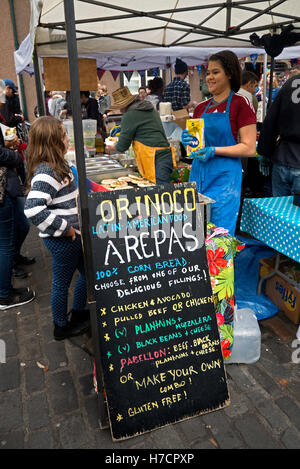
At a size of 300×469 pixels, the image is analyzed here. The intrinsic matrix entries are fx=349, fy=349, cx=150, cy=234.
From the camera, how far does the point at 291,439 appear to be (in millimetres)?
1989

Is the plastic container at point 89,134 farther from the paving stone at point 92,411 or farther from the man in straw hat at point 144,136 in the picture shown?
the paving stone at point 92,411

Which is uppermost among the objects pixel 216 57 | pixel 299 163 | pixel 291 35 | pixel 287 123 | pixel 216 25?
pixel 216 25

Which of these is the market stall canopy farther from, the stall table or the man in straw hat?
the stall table

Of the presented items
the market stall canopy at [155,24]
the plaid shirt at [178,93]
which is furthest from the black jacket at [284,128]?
the plaid shirt at [178,93]

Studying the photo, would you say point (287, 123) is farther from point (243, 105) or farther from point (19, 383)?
point (19, 383)

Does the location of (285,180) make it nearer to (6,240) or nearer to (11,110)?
(6,240)

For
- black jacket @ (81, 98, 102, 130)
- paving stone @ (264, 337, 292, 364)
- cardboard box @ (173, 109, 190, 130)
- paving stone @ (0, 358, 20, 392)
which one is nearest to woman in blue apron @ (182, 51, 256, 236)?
paving stone @ (264, 337, 292, 364)

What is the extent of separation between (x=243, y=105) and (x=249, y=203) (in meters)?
0.82

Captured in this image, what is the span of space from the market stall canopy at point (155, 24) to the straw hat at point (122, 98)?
32.2 inches

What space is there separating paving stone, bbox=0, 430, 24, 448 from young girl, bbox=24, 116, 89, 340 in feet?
3.04

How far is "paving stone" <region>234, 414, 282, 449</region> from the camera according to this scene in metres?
1.96

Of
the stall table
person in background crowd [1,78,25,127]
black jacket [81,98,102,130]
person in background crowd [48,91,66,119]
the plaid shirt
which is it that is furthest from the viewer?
person in background crowd [48,91,66,119]
